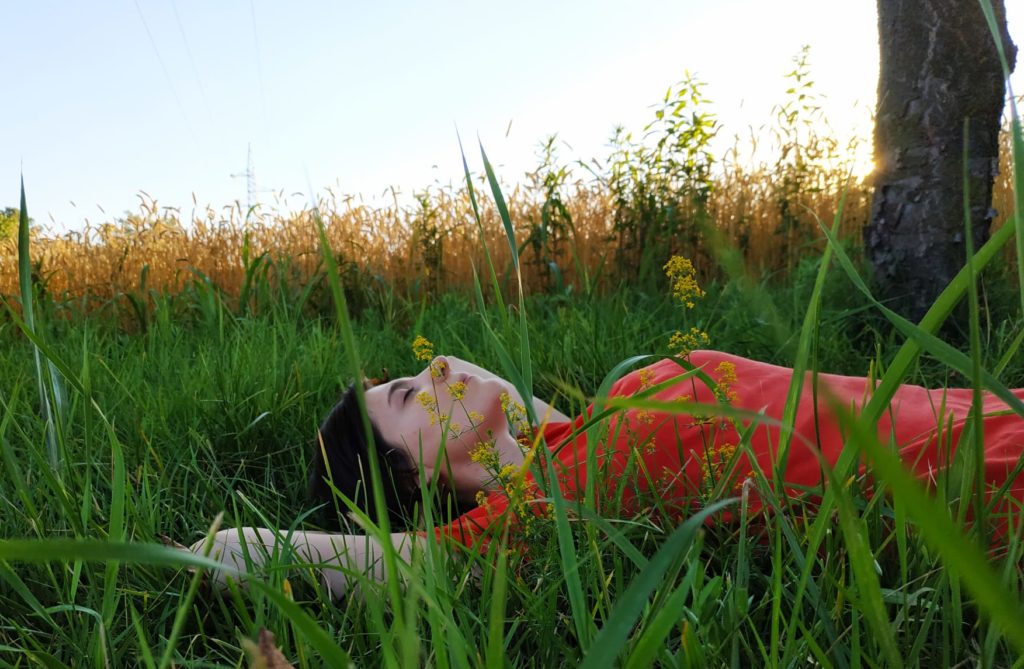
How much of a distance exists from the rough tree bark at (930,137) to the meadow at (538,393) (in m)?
0.22

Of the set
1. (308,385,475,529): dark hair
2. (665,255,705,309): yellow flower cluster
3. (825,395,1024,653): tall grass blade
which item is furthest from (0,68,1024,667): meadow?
(665,255,705,309): yellow flower cluster

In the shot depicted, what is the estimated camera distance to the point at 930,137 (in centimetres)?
276

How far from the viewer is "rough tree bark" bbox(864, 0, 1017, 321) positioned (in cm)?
269

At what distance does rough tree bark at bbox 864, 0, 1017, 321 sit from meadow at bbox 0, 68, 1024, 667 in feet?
0.71

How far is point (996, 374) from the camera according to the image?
637mm

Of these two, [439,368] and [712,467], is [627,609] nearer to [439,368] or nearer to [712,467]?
[712,467]

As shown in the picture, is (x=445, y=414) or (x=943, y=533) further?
(x=445, y=414)

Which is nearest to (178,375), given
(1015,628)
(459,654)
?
(459,654)

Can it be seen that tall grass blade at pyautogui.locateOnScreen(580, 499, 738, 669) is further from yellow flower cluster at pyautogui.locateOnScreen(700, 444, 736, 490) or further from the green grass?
yellow flower cluster at pyautogui.locateOnScreen(700, 444, 736, 490)

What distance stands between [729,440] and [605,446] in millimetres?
715

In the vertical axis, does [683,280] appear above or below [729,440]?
above

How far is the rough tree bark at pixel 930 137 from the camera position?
8.83 ft

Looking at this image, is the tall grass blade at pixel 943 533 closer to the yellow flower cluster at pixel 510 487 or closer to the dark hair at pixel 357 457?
the yellow flower cluster at pixel 510 487

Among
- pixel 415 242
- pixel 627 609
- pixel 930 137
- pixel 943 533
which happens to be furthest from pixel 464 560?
pixel 415 242
